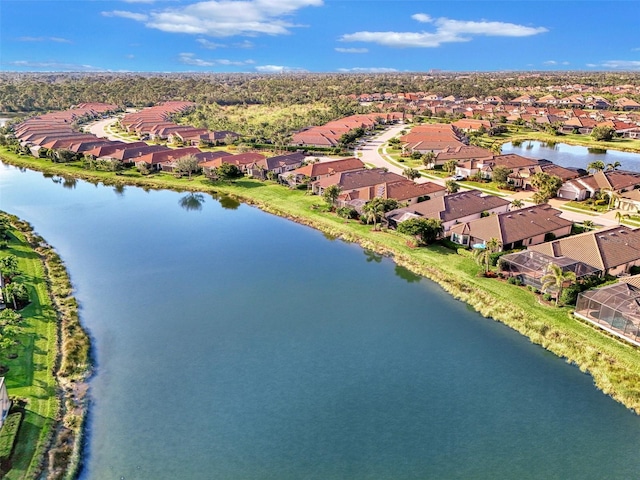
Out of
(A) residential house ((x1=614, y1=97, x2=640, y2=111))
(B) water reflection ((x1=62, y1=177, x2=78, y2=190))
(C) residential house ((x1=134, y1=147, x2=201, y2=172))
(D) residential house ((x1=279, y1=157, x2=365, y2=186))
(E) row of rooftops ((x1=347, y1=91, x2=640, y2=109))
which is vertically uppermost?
(E) row of rooftops ((x1=347, y1=91, x2=640, y2=109))

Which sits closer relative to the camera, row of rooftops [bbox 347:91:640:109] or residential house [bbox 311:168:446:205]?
residential house [bbox 311:168:446:205]

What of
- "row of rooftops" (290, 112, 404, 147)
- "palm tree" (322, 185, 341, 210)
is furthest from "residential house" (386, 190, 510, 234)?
"row of rooftops" (290, 112, 404, 147)

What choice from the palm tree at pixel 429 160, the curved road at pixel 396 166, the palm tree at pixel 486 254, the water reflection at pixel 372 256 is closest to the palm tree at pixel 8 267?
the water reflection at pixel 372 256

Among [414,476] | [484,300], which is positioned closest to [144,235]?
[484,300]

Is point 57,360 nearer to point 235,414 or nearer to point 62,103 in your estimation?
point 235,414

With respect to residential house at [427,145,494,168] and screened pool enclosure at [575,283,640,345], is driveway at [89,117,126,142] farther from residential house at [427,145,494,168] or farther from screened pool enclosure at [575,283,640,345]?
screened pool enclosure at [575,283,640,345]

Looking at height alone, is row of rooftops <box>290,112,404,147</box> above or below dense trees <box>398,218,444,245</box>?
above

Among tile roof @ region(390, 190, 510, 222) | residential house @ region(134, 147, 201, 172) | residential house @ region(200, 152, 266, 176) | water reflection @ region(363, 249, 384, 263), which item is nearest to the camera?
water reflection @ region(363, 249, 384, 263)
